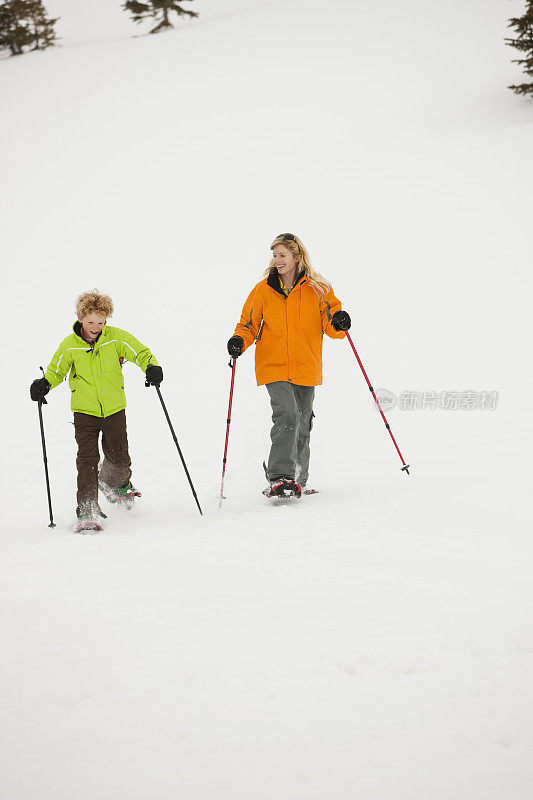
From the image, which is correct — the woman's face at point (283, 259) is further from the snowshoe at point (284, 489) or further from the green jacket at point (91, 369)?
the snowshoe at point (284, 489)

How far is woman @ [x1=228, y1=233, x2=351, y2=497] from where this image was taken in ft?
16.3

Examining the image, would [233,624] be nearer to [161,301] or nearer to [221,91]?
[161,301]

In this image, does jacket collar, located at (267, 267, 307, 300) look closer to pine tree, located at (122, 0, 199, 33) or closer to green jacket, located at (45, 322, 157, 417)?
green jacket, located at (45, 322, 157, 417)

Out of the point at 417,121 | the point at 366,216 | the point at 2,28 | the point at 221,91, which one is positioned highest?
the point at 2,28

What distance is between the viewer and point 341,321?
4.97m

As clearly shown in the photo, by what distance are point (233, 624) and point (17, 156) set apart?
20.9 metres

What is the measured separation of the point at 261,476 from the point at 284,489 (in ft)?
3.85

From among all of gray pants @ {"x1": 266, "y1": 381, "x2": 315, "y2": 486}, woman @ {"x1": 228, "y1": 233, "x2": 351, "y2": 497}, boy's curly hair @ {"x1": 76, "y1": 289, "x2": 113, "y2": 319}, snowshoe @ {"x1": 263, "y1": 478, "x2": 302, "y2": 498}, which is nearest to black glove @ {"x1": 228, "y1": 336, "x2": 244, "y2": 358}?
woman @ {"x1": 228, "y1": 233, "x2": 351, "y2": 497}

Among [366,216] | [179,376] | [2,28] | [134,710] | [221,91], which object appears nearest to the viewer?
[134,710]

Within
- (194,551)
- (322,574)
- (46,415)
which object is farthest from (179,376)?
(322,574)

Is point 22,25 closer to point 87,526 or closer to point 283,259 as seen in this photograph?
point 283,259

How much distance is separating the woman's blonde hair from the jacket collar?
0.08 feet

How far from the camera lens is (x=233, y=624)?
8.64ft

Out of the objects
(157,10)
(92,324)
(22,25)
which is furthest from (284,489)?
(22,25)
